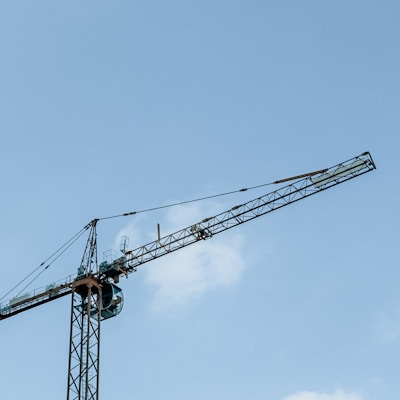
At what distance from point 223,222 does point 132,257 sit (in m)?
10.9

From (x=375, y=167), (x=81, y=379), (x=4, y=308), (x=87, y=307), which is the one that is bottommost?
(x=81, y=379)

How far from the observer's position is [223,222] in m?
81.7

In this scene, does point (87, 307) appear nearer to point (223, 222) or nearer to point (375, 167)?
point (223, 222)

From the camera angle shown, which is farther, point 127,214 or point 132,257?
point 127,214

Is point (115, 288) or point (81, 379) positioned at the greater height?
point (115, 288)

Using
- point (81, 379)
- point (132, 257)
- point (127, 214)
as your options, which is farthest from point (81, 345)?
point (127, 214)

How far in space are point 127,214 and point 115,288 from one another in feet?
38.7

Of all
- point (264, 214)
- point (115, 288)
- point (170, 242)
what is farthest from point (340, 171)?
point (115, 288)

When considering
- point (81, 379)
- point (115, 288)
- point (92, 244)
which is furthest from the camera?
point (92, 244)

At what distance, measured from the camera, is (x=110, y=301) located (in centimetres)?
7788

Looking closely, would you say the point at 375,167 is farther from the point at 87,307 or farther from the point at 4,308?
the point at 4,308

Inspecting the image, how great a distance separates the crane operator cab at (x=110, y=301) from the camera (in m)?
77.9

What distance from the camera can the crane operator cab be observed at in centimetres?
7788

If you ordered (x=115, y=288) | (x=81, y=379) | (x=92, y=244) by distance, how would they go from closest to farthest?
1. (x=81, y=379)
2. (x=115, y=288)
3. (x=92, y=244)
